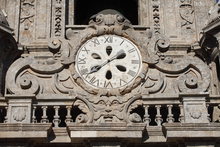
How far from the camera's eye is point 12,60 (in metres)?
16.1

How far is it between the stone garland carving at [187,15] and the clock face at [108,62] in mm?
1928

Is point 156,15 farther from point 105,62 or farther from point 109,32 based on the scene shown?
point 105,62

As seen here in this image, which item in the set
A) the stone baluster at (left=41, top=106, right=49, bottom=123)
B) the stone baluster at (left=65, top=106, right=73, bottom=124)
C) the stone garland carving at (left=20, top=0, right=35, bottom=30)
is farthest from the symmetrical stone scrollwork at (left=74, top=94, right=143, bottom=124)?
the stone garland carving at (left=20, top=0, right=35, bottom=30)

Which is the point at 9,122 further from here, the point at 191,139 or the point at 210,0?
the point at 210,0

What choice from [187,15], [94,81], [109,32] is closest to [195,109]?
[94,81]

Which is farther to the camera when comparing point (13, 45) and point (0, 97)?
point (13, 45)

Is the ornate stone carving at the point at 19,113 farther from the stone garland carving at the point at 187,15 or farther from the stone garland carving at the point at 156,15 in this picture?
the stone garland carving at the point at 187,15

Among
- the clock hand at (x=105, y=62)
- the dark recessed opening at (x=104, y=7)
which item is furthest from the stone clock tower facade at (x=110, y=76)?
A: the dark recessed opening at (x=104, y=7)

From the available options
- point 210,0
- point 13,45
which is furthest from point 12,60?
point 210,0

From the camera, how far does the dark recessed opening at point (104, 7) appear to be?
18984 millimetres

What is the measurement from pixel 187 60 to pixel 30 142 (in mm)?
3873

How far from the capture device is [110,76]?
1500 centimetres

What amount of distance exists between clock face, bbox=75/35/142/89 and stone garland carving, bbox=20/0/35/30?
206 cm

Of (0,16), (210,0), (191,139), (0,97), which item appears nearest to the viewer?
(191,139)
